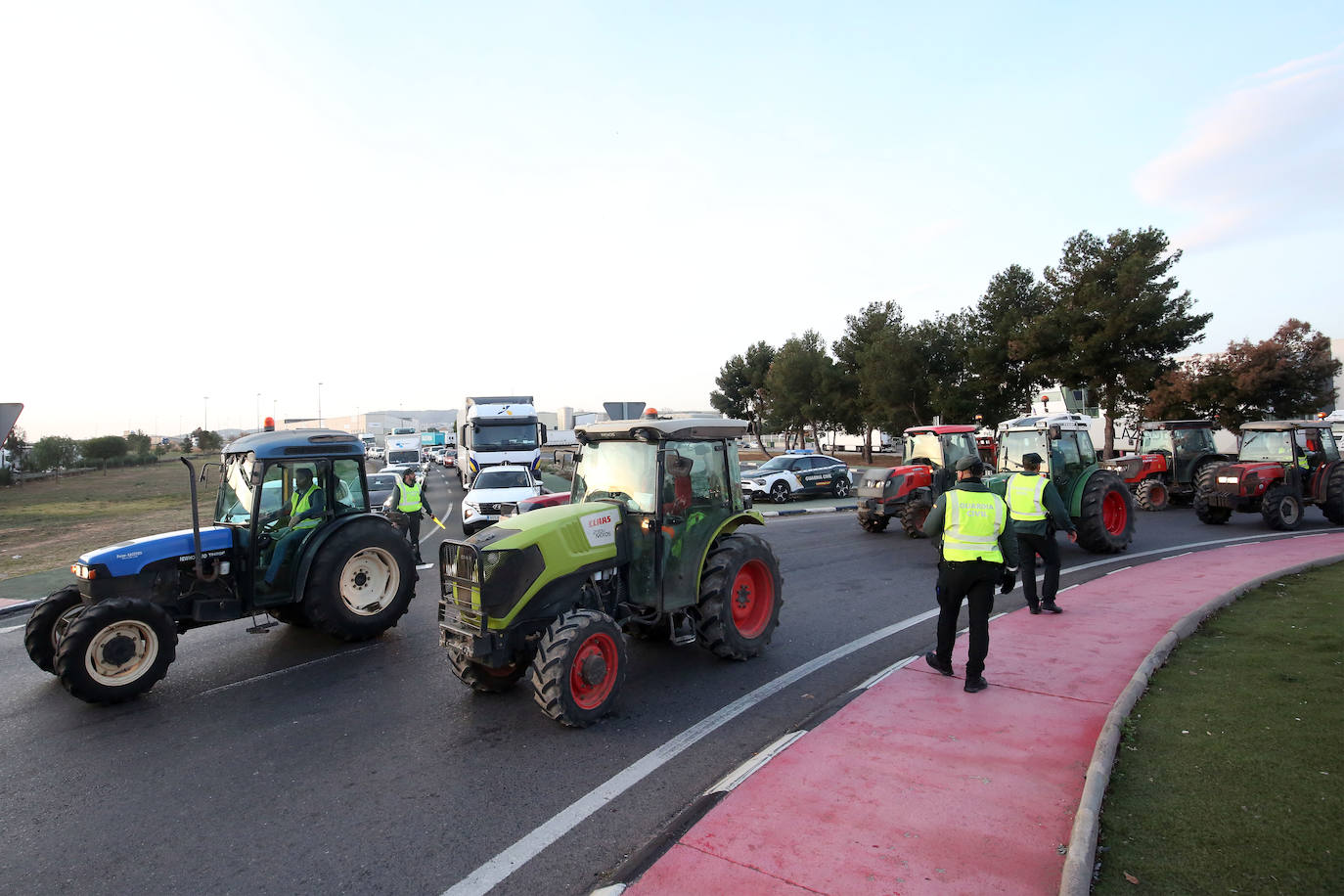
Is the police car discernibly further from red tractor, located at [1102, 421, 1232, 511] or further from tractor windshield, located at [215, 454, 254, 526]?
tractor windshield, located at [215, 454, 254, 526]

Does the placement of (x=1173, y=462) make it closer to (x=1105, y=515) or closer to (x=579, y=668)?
(x=1105, y=515)

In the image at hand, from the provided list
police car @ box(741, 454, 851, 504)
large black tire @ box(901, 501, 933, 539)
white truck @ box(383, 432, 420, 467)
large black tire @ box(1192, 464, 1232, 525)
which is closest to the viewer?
large black tire @ box(901, 501, 933, 539)

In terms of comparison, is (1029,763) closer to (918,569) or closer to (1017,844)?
(1017,844)

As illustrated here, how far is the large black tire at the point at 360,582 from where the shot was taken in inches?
282

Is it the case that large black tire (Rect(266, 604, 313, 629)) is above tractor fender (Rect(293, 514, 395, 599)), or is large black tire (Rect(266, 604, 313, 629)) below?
below

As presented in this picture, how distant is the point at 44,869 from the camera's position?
3.70 metres

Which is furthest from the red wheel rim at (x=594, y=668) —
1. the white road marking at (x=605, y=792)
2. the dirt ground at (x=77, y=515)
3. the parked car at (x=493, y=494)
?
the parked car at (x=493, y=494)

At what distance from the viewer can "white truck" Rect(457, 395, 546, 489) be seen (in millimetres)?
22609

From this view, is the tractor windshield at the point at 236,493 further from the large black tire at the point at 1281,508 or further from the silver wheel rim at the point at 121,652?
the large black tire at the point at 1281,508

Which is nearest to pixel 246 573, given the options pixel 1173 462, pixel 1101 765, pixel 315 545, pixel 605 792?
pixel 315 545

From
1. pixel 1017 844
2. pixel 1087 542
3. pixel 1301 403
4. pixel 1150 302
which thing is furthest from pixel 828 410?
pixel 1017 844

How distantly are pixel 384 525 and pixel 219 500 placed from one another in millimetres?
1593

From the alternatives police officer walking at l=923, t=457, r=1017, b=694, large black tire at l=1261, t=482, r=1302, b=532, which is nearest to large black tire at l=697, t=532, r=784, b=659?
police officer walking at l=923, t=457, r=1017, b=694

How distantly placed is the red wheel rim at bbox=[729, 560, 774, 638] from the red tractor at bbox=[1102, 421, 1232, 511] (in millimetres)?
14358
